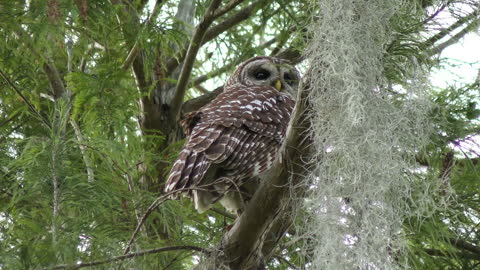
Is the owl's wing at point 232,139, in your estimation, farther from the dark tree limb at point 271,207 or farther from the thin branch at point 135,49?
the thin branch at point 135,49

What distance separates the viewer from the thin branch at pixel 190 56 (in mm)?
5070

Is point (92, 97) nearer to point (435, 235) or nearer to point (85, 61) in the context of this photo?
point (85, 61)

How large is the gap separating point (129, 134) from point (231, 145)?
87 centimetres

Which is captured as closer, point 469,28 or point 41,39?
point 469,28

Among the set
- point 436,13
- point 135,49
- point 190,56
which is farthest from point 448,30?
point 135,49

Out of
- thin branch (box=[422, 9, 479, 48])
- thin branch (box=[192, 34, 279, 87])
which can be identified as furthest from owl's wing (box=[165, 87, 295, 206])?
thin branch (box=[192, 34, 279, 87])

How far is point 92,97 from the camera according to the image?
4.70 meters

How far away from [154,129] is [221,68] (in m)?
1.12

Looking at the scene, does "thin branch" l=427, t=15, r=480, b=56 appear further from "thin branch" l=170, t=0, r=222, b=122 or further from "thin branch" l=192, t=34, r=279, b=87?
"thin branch" l=192, t=34, r=279, b=87

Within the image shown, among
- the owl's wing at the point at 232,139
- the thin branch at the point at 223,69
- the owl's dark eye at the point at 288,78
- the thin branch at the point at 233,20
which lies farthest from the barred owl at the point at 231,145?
the thin branch at the point at 223,69

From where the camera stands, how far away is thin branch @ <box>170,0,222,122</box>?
507cm

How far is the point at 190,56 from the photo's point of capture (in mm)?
5324

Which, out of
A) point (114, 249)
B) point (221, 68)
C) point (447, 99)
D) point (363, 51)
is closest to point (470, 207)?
point (447, 99)

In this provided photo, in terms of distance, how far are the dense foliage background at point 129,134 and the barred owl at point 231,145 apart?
346 mm
